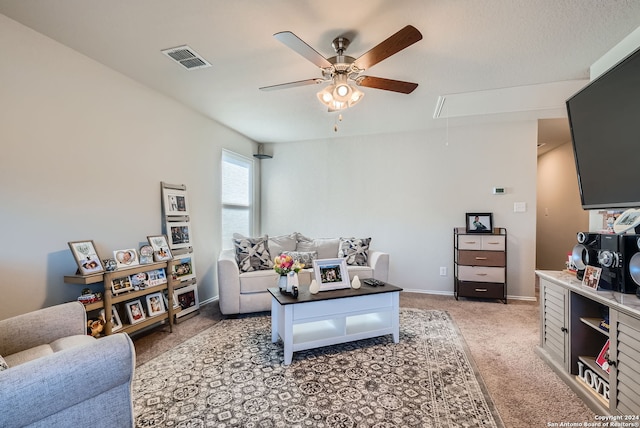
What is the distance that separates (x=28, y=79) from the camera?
6.59ft

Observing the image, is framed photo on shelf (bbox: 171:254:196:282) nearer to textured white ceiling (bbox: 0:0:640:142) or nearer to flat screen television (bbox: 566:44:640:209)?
textured white ceiling (bbox: 0:0:640:142)

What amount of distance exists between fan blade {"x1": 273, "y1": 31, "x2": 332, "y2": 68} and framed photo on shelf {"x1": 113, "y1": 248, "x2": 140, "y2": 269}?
221 centimetres

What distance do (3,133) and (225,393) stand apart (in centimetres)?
→ 228

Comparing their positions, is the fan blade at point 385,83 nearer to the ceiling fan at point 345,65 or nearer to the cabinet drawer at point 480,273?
the ceiling fan at point 345,65

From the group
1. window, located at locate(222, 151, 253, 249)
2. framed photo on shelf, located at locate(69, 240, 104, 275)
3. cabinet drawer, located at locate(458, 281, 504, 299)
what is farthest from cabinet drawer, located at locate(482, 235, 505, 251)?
framed photo on shelf, located at locate(69, 240, 104, 275)

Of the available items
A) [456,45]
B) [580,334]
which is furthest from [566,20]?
[580,334]

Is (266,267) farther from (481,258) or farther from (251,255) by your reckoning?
(481,258)

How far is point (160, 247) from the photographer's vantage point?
291cm

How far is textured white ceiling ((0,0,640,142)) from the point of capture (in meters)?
1.79

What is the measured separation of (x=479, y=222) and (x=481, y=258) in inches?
20.8

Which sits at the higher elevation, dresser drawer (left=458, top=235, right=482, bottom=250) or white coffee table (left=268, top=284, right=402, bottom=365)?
dresser drawer (left=458, top=235, right=482, bottom=250)

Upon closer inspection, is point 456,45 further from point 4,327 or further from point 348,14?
point 4,327

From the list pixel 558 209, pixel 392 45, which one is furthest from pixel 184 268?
pixel 558 209

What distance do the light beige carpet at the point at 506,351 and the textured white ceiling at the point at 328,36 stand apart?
2475 millimetres
